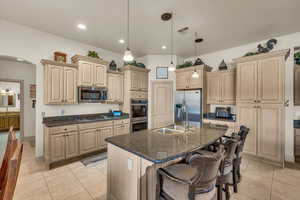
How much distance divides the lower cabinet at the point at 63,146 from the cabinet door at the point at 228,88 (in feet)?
13.1

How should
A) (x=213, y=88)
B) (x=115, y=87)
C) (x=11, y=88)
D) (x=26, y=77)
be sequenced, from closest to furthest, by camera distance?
(x=213, y=88) → (x=115, y=87) → (x=26, y=77) → (x=11, y=88)

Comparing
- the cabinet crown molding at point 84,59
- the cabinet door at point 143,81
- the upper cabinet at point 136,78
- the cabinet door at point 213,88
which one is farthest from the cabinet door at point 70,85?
the cabinet door at point 213,88

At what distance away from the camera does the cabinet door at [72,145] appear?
3.10 meters

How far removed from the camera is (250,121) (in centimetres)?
336

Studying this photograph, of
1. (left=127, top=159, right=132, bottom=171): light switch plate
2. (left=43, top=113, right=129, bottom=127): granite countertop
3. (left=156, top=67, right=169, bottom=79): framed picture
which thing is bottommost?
(left=127, top=159, right=132, bottom=171): light switch plate

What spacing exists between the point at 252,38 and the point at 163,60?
8.35 feet

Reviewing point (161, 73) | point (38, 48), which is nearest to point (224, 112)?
point (161, 73)

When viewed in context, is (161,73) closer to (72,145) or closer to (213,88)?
(213,88)

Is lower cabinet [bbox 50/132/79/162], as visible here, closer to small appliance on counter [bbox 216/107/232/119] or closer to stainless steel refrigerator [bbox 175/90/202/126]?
stainless steel refrigerator [bbox 175/90/202/126]

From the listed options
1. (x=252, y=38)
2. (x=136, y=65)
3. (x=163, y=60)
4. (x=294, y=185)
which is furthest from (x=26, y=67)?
(x=294, y=185)

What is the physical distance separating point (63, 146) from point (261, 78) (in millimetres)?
4710

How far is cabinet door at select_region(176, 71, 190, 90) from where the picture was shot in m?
4.57

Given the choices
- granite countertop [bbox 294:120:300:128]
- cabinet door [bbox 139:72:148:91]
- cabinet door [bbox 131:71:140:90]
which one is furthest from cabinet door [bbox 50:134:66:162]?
granite countertop [bbox 294:120:300:128]

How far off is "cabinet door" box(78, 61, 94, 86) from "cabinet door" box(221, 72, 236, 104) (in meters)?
3.67
